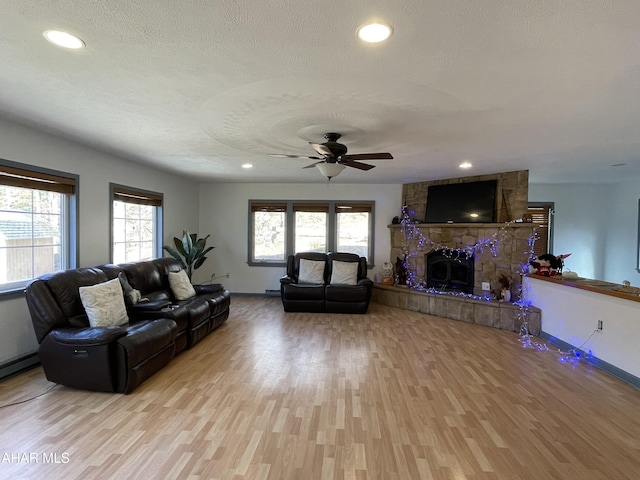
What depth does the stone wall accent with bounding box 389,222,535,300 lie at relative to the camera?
5223 millimetres

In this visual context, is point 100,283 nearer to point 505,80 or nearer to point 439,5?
point 439,5

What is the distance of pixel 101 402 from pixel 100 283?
4.21ft

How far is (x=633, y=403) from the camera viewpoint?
9.20ft

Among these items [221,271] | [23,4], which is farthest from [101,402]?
[221,271]

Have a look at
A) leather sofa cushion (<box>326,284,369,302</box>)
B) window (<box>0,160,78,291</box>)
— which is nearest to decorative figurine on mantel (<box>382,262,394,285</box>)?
leather sofa cushion (<box>326,284,369,302</box>)

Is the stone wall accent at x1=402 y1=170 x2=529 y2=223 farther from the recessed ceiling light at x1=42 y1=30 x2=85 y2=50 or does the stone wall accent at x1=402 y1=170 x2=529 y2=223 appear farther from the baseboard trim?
the recessed ceiling light at x1=42 y1=30 x2=85 y2=50

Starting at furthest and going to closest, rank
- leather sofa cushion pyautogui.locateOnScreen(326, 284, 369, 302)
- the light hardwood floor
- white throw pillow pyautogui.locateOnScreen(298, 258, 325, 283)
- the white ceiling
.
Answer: white throw pillow pyautogui.locateOnScreen(298, 258, 325, 283), leather sofa cushion pyautogui.locateOnScreen(326, 284, 369, 302), the light hardwood floor, the white ceiling

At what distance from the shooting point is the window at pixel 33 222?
128 inches

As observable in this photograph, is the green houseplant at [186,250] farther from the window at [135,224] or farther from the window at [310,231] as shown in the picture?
the window at [310,231]

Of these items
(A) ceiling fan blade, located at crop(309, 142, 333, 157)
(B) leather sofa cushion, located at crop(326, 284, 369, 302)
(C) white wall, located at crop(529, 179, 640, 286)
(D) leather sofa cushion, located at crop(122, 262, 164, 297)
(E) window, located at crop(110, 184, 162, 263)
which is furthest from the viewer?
(C) white wall, located at crop(529, 179, 640, 286)

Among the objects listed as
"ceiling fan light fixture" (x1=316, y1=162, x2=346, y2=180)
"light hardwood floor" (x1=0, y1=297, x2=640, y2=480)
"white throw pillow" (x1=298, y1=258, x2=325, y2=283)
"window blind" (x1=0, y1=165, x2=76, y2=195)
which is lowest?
"light hardwood floor" (x1=0, y1=297, x2=640, y2=480)

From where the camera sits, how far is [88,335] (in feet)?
9.17

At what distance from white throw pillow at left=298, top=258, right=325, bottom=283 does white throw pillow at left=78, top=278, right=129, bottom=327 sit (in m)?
3.27

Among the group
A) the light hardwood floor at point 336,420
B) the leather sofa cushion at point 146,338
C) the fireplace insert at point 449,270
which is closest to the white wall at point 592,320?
the light hardwood floor at point 336,420
